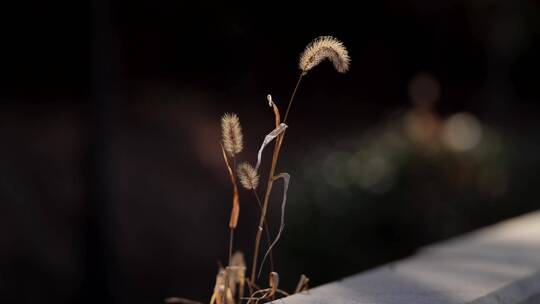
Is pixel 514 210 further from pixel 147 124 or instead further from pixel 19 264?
pixel 19 264

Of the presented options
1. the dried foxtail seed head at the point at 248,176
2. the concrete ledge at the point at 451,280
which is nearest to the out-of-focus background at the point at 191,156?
the concrete ledge at the point at 451,280

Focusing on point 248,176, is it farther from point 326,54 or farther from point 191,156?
point 191,156

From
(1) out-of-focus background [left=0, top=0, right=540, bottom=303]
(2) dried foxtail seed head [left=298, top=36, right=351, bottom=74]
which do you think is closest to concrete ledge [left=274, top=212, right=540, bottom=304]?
(2) dried foxtail seed head [left=298, top=36, right=351, bottom=74]

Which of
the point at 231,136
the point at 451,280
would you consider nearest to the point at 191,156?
the point at 451,280

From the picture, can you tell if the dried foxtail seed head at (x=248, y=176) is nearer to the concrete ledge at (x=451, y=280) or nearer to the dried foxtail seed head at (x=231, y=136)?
the dried foxtail seed head at (x=231, y=136)

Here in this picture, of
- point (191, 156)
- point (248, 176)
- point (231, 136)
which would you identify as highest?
point (191, 156)
